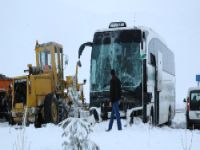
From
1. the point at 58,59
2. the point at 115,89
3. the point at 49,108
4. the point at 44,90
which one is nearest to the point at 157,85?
the point at 49,108

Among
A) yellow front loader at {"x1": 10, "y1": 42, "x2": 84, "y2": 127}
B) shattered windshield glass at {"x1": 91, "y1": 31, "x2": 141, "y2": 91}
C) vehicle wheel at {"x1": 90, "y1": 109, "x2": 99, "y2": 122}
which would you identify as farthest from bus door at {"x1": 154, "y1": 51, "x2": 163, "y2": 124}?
yellow front loader at {"x1": 10, "y1": 42, "x2": 84, "y2": 127}

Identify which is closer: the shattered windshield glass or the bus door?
the shattered windshield glass

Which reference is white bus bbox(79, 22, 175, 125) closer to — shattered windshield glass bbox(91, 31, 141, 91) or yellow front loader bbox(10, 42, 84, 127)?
shattered windshield glass bbox(91, 31, 141, 91)

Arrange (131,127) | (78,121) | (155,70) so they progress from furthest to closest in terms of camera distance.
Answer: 1. (155,70)
2. (131,127)
3. (78,121)

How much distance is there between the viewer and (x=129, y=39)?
57.5 ft

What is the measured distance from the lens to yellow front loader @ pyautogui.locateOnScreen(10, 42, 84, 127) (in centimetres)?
1954

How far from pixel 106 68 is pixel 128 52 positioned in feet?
3.34

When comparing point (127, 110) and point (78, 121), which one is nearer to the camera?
point (78, 121)

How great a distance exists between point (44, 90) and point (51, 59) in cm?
153

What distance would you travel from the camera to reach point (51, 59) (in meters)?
21.0

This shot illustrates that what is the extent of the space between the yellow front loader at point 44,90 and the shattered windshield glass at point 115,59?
1.94m

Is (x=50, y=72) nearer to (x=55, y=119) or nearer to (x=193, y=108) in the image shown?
(x=55, y=119)

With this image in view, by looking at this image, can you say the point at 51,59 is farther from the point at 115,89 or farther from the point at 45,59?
the point at 115,89

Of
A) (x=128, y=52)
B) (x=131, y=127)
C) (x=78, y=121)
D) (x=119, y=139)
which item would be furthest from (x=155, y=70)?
(x=78, y=121)
